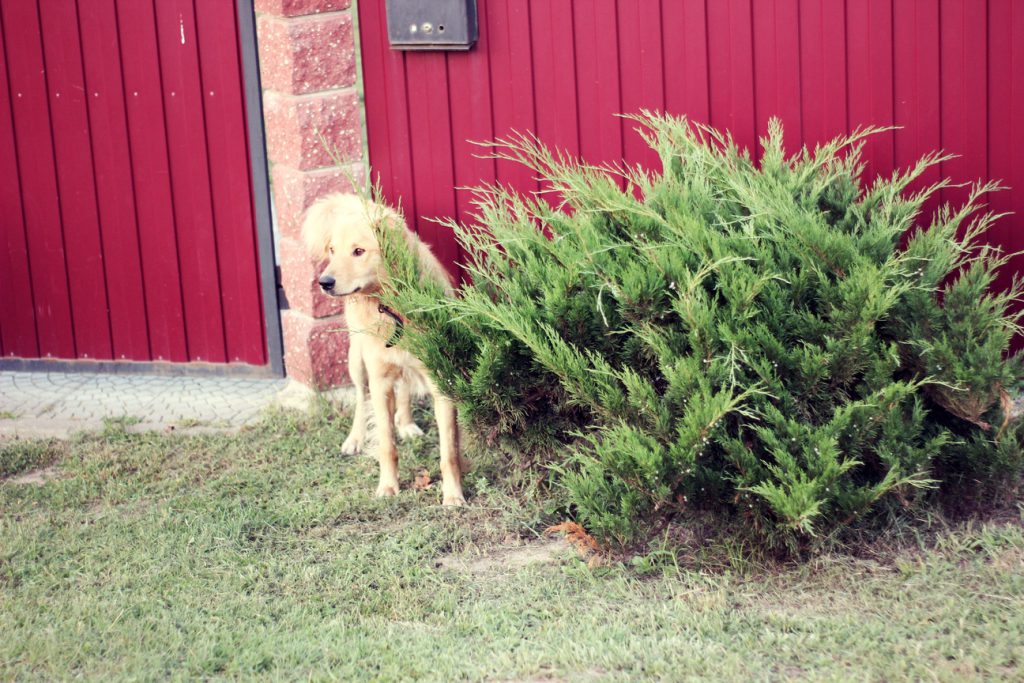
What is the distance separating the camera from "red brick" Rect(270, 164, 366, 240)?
5.46 metres

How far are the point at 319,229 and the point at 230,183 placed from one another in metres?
1.82

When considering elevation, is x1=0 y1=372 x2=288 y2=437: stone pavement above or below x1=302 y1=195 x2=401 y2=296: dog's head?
below

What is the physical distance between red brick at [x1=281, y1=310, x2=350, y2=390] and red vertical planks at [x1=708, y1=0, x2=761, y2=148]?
210cm

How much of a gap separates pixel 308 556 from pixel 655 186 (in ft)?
6.01

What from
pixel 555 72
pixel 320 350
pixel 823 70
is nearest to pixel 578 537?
pixel 320 350

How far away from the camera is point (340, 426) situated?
18.1 ft

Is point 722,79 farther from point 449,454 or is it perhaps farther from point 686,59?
point 449,454

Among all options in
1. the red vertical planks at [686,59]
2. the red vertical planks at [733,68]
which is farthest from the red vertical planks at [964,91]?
the red vertical planks at [686,59]

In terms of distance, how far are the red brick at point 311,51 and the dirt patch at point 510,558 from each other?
249 cm

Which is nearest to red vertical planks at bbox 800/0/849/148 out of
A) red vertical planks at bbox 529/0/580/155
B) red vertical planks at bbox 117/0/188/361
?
red vertical planks at bbox 529/0/580/155

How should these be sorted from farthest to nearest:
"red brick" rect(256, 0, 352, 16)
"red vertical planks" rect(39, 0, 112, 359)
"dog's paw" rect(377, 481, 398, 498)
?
"red vertical planks" rect(39, 0, 112, 359) < "red brick" rect(256, 0, 352, 16) < "dog's paw" rect(377, 481, 398, 498)

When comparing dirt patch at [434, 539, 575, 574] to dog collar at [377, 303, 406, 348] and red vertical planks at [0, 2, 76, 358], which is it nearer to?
dog collar at [377, 303, 406, 348]

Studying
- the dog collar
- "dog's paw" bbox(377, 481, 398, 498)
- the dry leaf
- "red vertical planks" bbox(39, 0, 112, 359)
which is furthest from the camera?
"red vertical planks" bbox(39, 0, 112, 359)

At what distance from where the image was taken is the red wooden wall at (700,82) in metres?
4.97
